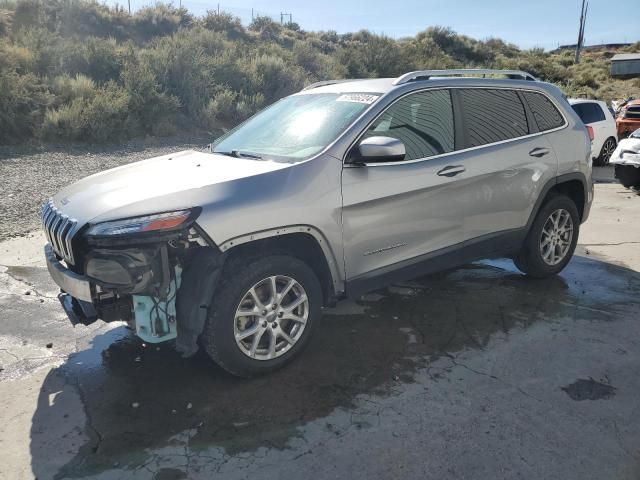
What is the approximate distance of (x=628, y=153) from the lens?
10.1m

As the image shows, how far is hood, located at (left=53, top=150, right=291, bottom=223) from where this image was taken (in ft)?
10.8

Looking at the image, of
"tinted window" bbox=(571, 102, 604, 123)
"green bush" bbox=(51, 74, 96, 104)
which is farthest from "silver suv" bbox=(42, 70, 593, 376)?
"green bush" bbox=(51, 74, 96, 104)

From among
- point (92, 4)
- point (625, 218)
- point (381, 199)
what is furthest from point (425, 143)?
point (92, 4)

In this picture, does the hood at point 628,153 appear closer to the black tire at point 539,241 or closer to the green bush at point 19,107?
the black tire at point 539,241

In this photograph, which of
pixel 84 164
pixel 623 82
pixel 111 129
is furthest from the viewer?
pixel 623 82

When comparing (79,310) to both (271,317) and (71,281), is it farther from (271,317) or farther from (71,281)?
(271,317)

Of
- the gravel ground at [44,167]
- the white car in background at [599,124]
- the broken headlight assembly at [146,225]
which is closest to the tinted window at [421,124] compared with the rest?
the broken headlight assembly at [146,225]

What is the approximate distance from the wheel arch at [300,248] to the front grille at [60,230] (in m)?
0.92

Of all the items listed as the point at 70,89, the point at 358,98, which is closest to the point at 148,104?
the point at 70,89

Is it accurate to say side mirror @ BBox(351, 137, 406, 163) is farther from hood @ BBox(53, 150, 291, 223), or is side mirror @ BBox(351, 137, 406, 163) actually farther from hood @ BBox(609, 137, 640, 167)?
hood @ BBox(609, 137, 640, 167)

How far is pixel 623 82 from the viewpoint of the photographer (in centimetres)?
3909

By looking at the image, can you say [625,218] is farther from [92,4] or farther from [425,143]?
[92,4]

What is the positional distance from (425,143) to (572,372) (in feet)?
6.47

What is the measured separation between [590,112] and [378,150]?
12074 millimetres
